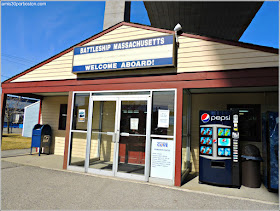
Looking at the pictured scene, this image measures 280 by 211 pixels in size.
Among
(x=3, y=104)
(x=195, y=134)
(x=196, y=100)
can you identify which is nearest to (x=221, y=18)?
(x=196, y=100)

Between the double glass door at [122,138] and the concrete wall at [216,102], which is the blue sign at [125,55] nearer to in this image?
the double glass door at [122,138]

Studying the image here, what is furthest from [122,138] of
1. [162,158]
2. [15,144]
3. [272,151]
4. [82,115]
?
[15,144]

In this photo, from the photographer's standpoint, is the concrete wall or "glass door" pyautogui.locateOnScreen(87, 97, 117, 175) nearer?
"glass door" pyautogui.locateOnScreen(87, 97, 117, 175)

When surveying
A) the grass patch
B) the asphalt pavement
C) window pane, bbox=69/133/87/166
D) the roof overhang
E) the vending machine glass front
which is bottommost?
the grass patch

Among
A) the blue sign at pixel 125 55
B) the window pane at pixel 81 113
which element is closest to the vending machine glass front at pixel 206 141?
the blue sign at pixel 125 55

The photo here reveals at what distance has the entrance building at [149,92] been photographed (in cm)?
470

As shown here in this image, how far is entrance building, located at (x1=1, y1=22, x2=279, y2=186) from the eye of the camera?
470cm

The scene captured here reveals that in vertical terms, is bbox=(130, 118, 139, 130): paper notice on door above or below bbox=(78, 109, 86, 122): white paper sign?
below

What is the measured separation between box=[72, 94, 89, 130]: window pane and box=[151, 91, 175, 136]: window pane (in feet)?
7.46

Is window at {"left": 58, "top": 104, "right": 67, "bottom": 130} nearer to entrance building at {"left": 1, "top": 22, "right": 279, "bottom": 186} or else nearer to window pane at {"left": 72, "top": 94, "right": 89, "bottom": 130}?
entrance building at {"left": 1, "top": 22, "right": 279, "bottom": 186}

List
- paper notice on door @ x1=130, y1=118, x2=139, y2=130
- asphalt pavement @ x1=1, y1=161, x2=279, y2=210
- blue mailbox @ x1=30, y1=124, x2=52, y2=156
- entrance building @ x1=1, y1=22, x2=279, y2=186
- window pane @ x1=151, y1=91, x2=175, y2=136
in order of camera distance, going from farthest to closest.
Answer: blue mailbox @ x1=30, y1=124, x2=52, y2=156 → paper notice on door @ x1=130, y1=118, x2=139, y2=130 → window pane @ x1=151, y1=91, x2=175, y2=136 → entrance building @ x1=1, y1=22, x2=279, y2=186 → asphalt pavement @ x1=1, y1=161, x2=279, y2=210

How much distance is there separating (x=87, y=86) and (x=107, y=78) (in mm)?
750

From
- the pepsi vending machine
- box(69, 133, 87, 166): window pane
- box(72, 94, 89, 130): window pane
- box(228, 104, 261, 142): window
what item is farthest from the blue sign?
box(228, 104, 261, 142): window

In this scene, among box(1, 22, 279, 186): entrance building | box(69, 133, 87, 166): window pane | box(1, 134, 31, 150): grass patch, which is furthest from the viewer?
box(1, 134, 31, 150): grass patch
